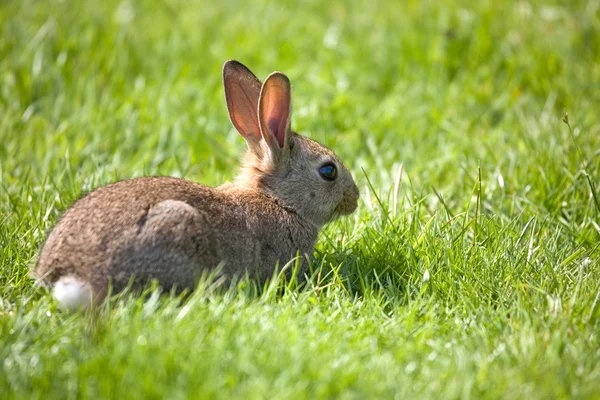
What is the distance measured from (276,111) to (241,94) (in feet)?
0.87

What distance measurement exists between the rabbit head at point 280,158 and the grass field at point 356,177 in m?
0.30

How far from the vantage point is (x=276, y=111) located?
4.94 meters

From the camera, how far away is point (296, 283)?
436cm

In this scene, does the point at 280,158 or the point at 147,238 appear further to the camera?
the point at 280,158

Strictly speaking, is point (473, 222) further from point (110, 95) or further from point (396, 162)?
point (110, 95)

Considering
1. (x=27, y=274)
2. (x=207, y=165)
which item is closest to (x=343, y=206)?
(x=207, y=165)

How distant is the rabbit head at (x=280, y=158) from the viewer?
4.96 m

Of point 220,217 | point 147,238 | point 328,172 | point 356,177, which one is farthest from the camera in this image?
point 356,177

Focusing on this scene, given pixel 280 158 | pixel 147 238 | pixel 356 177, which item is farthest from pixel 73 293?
pixel 356 177

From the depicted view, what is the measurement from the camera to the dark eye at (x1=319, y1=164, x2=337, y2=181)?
5129 mm

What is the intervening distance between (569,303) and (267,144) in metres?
2.00

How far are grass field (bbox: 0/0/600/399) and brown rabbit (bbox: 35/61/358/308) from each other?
0.58 feet

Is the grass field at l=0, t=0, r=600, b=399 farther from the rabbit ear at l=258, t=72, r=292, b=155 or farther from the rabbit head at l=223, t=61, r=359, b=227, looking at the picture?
the rabbit ear at l=258, t=72, r=292, b=155

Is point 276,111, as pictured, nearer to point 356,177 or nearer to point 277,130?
point 277,130
